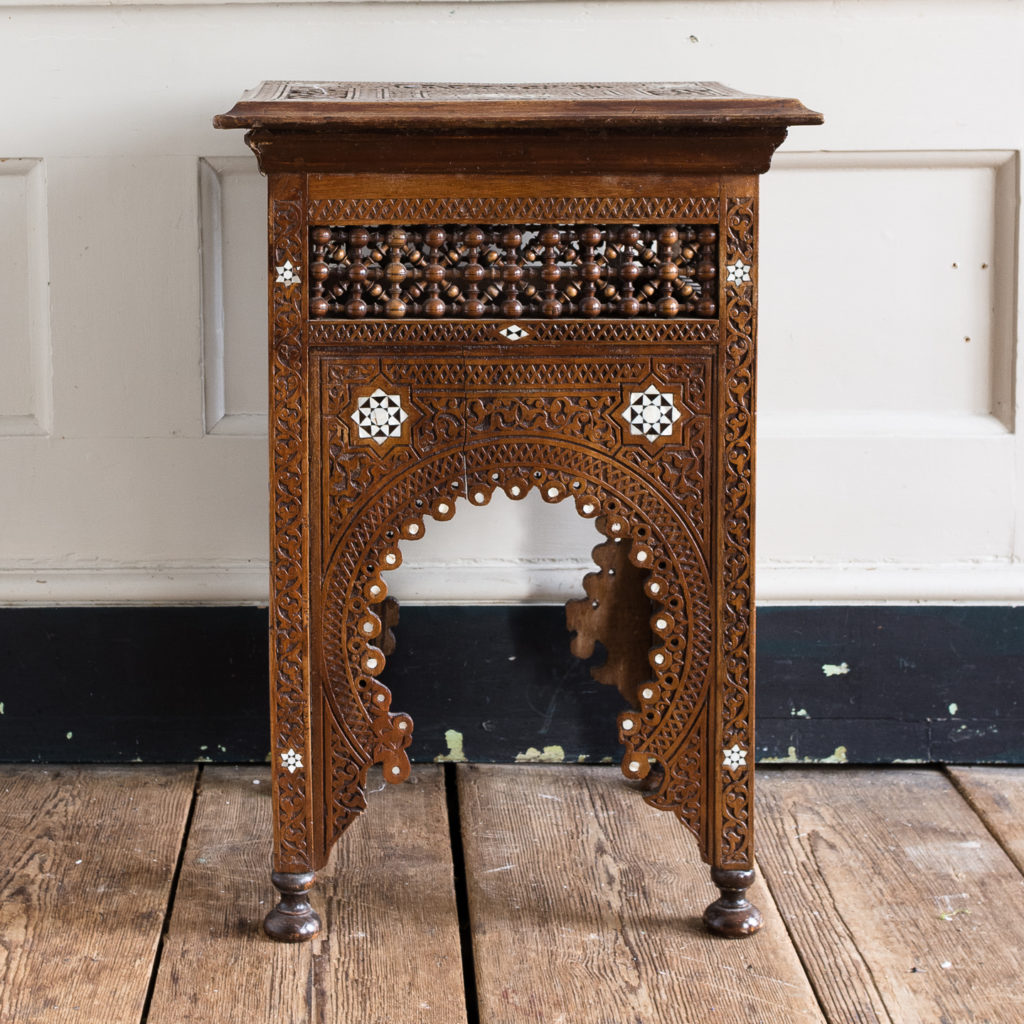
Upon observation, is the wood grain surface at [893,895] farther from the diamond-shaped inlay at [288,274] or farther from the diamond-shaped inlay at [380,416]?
the diamond-shaped inlay at [288,274]

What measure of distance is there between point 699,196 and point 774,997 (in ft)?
2.48

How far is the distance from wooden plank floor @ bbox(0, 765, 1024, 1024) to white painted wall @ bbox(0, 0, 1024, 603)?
0.89ft

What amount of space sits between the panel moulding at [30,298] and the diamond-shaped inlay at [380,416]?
2.09 ft

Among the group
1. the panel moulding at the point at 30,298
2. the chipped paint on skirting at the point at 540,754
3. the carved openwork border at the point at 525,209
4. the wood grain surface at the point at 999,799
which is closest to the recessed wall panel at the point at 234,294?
the panel moulding at the point at 30,298

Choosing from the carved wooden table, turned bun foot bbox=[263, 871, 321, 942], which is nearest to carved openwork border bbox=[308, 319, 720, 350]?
the carved wooden table

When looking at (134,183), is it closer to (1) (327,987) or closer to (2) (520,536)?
(2) (520,536)

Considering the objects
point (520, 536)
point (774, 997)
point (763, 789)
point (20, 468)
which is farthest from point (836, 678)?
point (20, 468)

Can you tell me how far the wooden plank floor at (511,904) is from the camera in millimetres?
1044

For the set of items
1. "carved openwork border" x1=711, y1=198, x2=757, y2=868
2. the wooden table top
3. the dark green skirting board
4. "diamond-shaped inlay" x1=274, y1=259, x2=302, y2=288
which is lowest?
the dark green skirting board

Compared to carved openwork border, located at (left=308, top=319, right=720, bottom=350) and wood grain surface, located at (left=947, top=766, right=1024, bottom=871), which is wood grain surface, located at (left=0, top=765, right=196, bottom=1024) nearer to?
carved openwork border, located at (left=308, top=319, right=720, bottom=350)

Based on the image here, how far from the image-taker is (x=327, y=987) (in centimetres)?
107

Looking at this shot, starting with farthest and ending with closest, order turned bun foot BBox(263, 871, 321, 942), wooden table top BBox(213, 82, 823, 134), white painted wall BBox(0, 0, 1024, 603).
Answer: white painted wall BBox(0, 0, 1024, 603), turned bun foot BBox(263, 871, 321, 942), wooden table top BBox(213, 82, 823, 134)

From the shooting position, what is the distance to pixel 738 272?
1.09 m

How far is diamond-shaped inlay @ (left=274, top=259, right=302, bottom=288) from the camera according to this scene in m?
1.07
